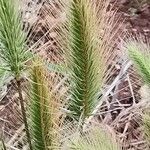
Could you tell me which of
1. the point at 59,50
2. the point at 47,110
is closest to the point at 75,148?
the point at 47,110

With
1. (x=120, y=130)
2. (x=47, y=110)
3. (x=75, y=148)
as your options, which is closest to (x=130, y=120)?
(x=120, y=130)

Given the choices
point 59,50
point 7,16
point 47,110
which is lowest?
point 47,110

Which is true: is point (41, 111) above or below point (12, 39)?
below

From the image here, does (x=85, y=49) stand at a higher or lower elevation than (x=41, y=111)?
higher

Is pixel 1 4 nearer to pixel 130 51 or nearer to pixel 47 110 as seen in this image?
pixel 47 110

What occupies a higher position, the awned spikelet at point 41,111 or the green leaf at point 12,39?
the green leaf at point 12,39

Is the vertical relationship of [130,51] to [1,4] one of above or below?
below

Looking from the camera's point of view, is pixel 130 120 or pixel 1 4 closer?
pixel 1 4

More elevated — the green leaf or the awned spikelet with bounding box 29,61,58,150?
the green leaf

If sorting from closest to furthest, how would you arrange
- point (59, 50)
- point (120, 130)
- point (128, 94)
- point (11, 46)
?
1. point (11, 46)
2. point (59, 50)
3. point (120, 130)
4. point (128, 94)

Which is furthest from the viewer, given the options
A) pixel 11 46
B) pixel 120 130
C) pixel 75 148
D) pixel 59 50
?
pixel 120 130
